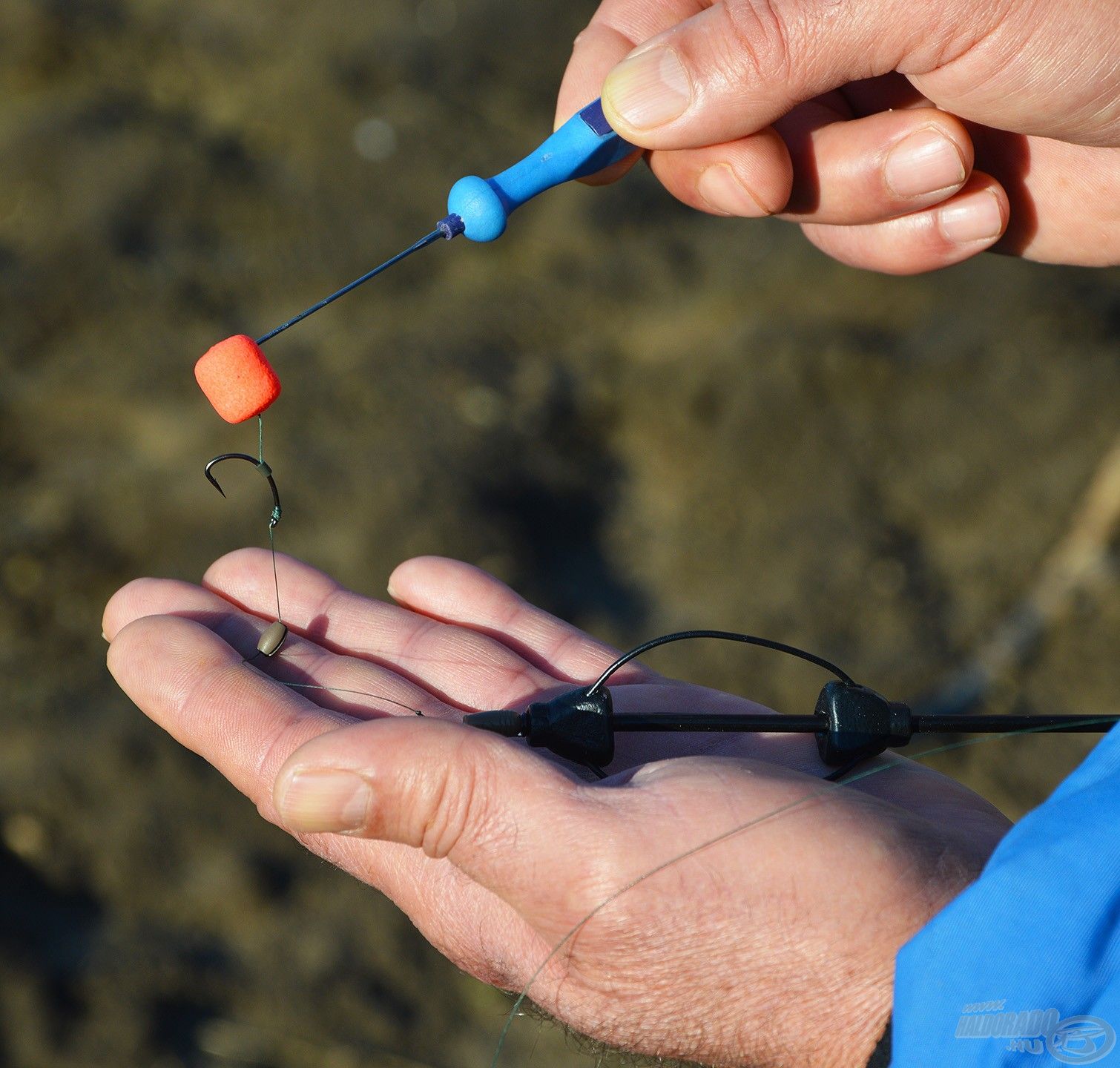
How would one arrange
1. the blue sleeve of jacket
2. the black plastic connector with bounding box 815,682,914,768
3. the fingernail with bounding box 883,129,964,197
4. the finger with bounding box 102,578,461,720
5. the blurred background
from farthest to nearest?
1. the blurred background
2. the fingernail with bounding box 883,129,964,197
3. the finger with bounding box 102,578,461,720
4. the black plastic connector with bounding box 815,682,914,768
5. the blue sleeve of jacket

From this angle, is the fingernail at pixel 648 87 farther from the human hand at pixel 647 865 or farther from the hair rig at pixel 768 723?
the human hand at pixel 647 865

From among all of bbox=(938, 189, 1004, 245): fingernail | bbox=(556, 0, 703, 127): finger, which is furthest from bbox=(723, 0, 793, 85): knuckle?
bbox=(938, 189, 1004, 245): fingernail

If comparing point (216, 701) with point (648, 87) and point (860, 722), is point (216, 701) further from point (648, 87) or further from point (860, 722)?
point (648, 87)

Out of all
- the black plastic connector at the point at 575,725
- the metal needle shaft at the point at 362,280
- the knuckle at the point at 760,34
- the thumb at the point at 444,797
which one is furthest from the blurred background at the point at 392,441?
the knuckle at the point at 760,34

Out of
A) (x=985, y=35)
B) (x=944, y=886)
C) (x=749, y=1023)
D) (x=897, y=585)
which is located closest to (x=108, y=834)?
(x=749, y=1023)

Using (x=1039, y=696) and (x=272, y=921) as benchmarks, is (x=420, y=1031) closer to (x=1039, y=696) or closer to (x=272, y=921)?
(x=272, y=921)

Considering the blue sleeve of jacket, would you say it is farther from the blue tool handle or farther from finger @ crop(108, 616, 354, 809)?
the blue tool handle
